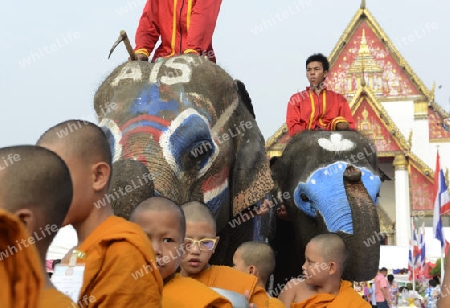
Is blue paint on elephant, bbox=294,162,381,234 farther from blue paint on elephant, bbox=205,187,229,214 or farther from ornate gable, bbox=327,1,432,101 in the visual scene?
ornate gable, bbox=327,1,432,101

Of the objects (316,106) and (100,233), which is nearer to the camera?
(100,233)

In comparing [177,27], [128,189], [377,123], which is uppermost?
[377,123]

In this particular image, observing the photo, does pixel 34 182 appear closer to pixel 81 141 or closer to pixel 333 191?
pixel 81 141

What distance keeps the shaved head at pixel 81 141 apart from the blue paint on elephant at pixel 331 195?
9.61 feet

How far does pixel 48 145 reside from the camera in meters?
2.03

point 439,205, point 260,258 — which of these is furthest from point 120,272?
point 439,205

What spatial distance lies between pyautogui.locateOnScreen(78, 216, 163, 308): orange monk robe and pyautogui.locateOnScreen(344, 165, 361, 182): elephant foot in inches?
123

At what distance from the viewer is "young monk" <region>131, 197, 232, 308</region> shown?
2.33 meters

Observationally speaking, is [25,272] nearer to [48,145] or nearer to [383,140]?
[48,145]

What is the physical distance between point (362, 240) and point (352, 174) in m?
0.42

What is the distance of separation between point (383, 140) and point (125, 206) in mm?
19427

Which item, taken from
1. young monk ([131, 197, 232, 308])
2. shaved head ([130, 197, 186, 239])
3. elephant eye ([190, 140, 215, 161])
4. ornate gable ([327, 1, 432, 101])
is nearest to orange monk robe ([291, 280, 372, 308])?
elephant eye ([190, 140, 215, 161])

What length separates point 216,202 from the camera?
13.8 feet

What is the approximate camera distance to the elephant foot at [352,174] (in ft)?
16.1
